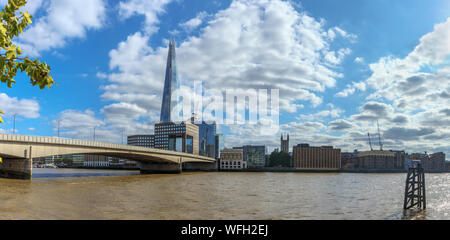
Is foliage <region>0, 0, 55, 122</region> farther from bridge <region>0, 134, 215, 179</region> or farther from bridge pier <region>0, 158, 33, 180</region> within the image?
bridge pier <region>0, 158, 33, 180</region>

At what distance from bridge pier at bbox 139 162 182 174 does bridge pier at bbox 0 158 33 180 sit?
5986 cm

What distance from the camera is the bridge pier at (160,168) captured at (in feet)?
369

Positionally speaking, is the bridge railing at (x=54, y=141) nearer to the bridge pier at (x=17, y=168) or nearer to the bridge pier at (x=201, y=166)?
the bridge pier at (x=17, y=168)

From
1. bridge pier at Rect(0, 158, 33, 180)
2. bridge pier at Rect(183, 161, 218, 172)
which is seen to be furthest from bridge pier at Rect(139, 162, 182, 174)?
bridge pier at Rect(0, 158, 33, 180)

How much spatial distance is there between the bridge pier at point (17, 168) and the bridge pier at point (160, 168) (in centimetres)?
5986

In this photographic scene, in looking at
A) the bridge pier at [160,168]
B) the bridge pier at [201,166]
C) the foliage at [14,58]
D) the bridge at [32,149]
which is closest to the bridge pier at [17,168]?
the bridge at [32,149]

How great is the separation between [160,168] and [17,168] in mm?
61220

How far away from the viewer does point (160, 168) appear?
112m

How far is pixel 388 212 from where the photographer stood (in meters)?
26.2

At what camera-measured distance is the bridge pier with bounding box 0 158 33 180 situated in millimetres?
52750
